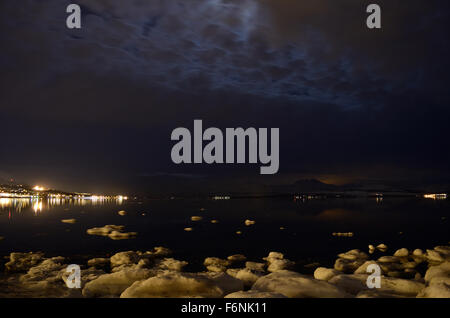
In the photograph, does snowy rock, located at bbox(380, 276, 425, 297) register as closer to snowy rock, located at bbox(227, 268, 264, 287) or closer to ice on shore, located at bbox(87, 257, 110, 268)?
snowy rock, located at bbox(227, 268, 264, 287)

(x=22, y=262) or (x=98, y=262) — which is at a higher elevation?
(x=22, y=262)

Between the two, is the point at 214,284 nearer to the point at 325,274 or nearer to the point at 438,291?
the point at 325,274

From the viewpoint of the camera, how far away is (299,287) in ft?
47.5

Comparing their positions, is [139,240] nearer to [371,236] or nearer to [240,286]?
[240,286]

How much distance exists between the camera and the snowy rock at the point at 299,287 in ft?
46.3

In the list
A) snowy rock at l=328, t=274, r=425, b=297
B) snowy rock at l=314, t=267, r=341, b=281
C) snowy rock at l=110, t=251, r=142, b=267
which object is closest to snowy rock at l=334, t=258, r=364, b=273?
snowy rock at l=314, t=267, r=341, b=281

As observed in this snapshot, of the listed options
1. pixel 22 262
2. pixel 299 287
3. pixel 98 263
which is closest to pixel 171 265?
pixel 98 263

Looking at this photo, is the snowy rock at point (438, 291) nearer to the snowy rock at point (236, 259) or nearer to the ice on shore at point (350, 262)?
the ice on shore at point (350, 262)

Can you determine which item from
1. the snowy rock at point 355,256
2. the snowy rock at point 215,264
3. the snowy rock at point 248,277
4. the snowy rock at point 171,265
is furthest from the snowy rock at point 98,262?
the snowy rock at point 355,256

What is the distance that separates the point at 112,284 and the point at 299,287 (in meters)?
9.97

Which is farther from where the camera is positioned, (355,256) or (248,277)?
(355,256)

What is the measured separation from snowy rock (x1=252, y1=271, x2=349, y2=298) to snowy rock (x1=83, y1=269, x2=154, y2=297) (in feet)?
23.2
